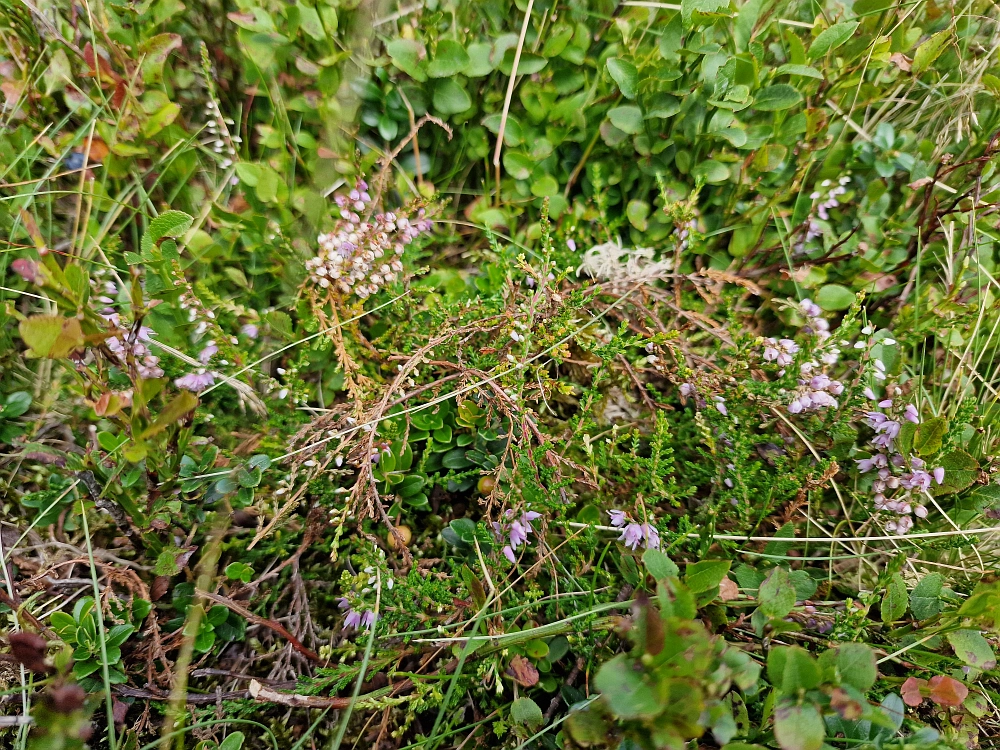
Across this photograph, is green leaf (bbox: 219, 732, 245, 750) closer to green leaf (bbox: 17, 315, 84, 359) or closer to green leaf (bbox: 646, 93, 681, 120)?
green leaf (bbox: 17, 315, 84, 359)

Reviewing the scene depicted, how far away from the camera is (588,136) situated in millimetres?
2172

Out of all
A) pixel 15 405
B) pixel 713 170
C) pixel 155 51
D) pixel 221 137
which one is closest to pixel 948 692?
pixel 713 170

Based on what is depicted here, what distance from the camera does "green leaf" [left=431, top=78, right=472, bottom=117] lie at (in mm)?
2094

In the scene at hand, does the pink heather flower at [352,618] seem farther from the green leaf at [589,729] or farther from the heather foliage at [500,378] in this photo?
the green leaf at [589,729]

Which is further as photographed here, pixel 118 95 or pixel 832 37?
pixel 118 95

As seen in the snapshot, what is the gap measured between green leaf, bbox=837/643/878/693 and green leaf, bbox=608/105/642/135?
157 centimetres

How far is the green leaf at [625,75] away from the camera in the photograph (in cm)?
191

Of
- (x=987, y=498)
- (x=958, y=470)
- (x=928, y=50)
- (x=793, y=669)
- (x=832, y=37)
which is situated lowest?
(x=987, y=498)

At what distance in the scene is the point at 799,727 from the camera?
1.10m

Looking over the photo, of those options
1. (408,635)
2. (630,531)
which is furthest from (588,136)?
(408,635)

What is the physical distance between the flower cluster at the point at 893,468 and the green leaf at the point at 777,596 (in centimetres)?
54

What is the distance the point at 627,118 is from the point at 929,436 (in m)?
1.29

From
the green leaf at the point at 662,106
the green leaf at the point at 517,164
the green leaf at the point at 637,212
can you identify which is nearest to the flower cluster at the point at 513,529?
the green leaf at the point at 637,212

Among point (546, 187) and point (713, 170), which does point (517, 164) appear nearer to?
point (546, 187)
